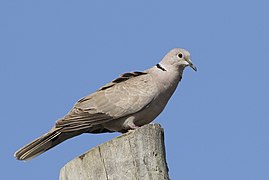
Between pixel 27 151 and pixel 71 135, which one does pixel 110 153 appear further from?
pixel 71 135

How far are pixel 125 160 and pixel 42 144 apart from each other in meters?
2.81

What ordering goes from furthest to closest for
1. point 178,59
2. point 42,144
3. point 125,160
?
1. point 178,59
2. point 42,144
3. point 125,160

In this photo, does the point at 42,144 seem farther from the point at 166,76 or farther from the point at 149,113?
the point at 166,76

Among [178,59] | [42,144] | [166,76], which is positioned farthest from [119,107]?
[178,59]

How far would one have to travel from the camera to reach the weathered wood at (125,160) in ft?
16.0

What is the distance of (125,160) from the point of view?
4.93 meters

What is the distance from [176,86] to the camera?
8.41 meters

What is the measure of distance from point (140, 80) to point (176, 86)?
23.6 inches

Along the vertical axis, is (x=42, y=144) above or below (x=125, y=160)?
above

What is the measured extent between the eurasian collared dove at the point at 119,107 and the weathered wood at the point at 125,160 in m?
2.44

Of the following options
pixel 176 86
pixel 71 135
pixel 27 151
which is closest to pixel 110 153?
pixel 27 151

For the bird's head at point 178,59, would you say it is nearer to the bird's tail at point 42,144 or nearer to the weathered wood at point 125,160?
the bird's tail at point 42,144

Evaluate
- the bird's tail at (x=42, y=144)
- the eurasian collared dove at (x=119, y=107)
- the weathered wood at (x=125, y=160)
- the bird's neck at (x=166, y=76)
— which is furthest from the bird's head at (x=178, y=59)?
the weathered wood at (x=125, y=160)

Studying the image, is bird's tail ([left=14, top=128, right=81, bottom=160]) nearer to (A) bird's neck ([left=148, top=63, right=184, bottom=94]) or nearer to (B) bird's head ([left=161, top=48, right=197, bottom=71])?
(A) bird's neck ([left=148, top=63, right=184, bottom=94])
